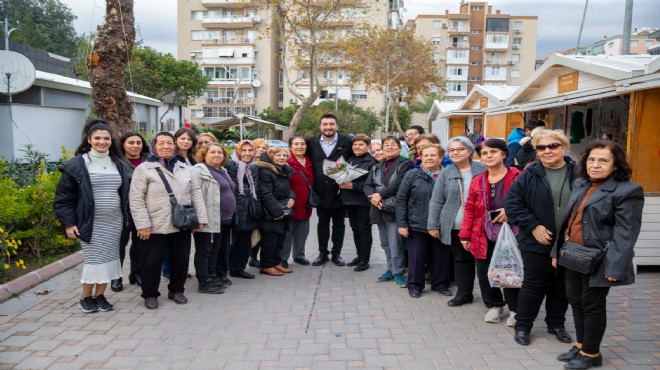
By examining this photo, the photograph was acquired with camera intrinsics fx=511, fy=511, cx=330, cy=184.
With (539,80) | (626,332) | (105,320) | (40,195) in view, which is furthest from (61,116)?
(626,332)

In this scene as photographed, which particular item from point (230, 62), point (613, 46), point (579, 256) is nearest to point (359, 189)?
point (579, 256)

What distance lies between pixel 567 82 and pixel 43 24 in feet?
147

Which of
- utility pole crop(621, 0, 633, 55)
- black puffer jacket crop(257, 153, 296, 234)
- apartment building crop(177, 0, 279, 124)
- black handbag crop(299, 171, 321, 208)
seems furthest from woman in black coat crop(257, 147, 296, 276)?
apartment building crop(177, 0, 279, 124)

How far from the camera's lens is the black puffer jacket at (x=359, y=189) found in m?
6.64

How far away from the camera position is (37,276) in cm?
612

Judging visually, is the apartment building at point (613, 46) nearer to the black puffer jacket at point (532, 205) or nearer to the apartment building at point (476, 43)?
the apartment building at point (476, 43)

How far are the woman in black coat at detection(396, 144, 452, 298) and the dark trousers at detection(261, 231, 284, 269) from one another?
5.64 feet

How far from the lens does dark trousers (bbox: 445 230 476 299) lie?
5.23m

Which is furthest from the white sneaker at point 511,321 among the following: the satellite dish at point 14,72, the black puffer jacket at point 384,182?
the satellite dish at point 14,72

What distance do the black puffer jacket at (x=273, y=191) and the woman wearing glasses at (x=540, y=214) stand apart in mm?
3000

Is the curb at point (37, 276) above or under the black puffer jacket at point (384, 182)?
under

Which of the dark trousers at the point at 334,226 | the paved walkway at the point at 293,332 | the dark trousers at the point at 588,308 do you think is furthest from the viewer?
the dark trousers at the point at 334,226

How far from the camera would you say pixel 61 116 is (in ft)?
39.5

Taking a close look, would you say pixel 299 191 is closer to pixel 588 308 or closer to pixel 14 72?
pixel 588 308
